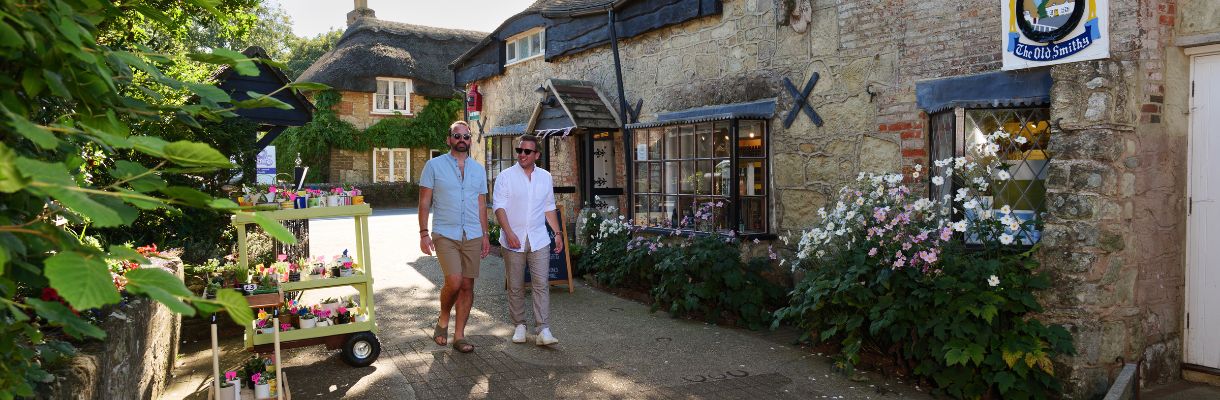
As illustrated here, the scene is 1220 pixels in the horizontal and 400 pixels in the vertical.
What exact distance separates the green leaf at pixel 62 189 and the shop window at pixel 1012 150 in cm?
496

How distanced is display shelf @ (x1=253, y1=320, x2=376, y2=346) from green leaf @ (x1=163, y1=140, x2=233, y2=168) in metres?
3.85

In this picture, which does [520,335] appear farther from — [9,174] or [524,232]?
[9,174]

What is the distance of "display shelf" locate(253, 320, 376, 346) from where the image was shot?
492 centimetres

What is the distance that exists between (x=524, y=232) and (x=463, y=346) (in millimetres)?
964

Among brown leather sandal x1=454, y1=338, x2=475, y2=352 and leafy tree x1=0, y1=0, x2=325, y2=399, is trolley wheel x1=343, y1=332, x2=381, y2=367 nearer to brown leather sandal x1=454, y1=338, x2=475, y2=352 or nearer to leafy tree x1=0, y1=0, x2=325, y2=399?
brown leather sandal x1=454, y1=338, x2=475, y2=352

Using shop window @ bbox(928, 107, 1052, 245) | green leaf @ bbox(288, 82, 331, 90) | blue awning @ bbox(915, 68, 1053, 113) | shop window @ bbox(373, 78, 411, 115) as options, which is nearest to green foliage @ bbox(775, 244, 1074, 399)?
shop window @ bbox(928, 107, 1052, 245)

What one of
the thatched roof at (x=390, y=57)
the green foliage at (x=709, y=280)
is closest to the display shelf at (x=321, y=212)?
the green foliage at (x=709, y=280)

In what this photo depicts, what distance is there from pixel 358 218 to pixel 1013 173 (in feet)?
15.3

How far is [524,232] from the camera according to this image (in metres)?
6.02

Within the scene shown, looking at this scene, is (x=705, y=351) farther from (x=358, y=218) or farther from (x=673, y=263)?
(x=358, y=218)

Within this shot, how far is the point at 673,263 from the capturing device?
696 centimetres

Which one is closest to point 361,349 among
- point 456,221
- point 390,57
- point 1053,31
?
point 456,221

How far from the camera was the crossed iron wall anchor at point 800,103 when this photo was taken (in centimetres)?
713

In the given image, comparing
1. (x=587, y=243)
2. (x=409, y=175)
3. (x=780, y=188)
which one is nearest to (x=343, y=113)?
(x=409, y=175)
